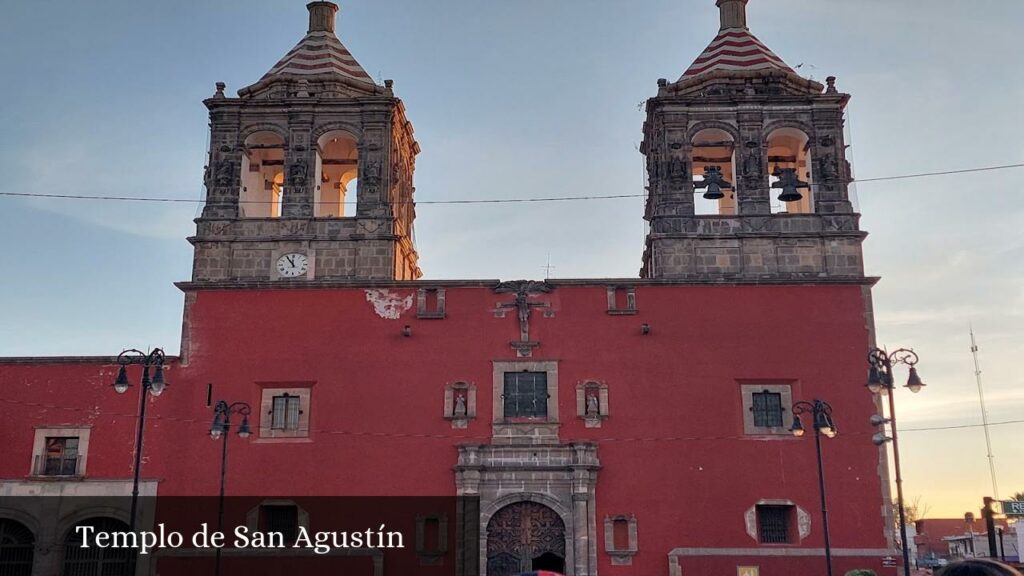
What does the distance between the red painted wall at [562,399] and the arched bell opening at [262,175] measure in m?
A: 2.48

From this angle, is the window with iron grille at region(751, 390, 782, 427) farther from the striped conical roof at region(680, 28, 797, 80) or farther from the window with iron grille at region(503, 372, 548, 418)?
the striped conical roof at region(680, 28, 797, 80)

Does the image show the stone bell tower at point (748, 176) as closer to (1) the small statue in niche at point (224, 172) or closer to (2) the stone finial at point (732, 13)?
(2) the stone finial at point (732, 13)

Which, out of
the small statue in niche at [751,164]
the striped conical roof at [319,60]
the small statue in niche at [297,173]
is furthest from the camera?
the striped conical roof at [319,60]

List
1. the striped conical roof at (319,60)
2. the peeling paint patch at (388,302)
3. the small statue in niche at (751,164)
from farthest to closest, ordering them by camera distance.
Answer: the striped conical roof at (319,60) → the small statue in niche at (751,164) → the peeling paint patch at (388,302)

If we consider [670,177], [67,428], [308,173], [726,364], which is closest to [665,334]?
[726,364]

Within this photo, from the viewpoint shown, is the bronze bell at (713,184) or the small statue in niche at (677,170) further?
the small statue in niche at (677,170)

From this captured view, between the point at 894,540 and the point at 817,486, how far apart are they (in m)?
1.79

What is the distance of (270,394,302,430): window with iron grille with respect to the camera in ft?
70.8

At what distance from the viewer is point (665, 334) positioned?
2191 cm

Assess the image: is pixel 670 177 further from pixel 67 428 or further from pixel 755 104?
pixel 67 428

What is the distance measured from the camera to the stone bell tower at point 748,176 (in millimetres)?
22266

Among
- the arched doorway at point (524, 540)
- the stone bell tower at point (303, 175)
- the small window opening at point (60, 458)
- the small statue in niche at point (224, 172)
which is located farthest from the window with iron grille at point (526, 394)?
the small window opening at point (60, 458)

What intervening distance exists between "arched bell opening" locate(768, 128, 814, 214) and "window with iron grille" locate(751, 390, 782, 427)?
4.21m

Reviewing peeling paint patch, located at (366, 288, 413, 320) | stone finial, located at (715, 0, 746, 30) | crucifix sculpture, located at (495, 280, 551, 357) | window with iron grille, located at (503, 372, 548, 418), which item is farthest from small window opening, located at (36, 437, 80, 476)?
stone finial, located at (715, 0, 746, 30)
